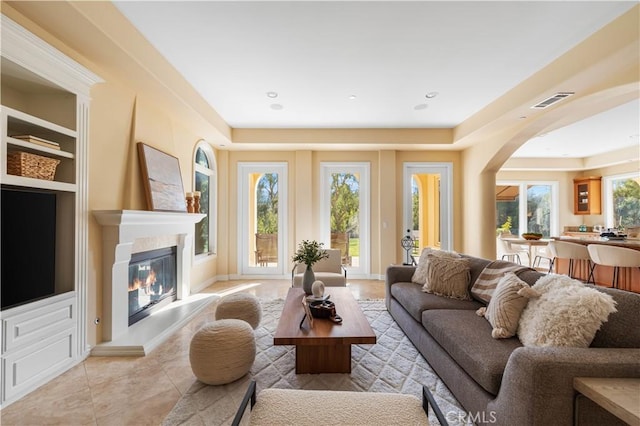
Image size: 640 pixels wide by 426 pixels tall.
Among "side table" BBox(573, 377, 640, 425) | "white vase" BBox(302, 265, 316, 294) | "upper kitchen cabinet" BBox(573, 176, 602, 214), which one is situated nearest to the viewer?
"side table" BBox(573, 377, 640, 425)

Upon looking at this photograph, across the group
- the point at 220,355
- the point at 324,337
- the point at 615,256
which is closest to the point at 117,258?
the point at 220,355

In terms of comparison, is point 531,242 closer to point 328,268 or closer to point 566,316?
point 328,268

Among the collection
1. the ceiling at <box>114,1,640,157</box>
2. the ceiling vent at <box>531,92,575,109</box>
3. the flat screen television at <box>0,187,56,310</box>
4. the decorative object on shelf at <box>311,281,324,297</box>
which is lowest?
the decorative object on shelf at <box>311,281,324,297</box>

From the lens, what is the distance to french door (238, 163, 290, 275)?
554 centimetres

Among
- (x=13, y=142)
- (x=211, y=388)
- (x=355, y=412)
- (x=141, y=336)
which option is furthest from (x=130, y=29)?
(x=355, y=412)

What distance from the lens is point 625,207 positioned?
6.95m

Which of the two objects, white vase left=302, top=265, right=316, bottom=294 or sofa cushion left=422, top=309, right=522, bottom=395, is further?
white vase left=302, top=265, right=316, bottom=294

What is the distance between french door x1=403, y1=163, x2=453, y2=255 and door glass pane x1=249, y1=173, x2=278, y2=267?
272 centimetres

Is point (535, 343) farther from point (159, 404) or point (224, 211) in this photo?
point (224, 211)

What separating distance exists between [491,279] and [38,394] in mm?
3751

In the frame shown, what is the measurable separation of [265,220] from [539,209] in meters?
7.94

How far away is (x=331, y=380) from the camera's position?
6.85 feet

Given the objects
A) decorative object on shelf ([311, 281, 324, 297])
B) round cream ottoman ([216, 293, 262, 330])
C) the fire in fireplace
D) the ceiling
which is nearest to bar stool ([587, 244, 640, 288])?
the ceiling
